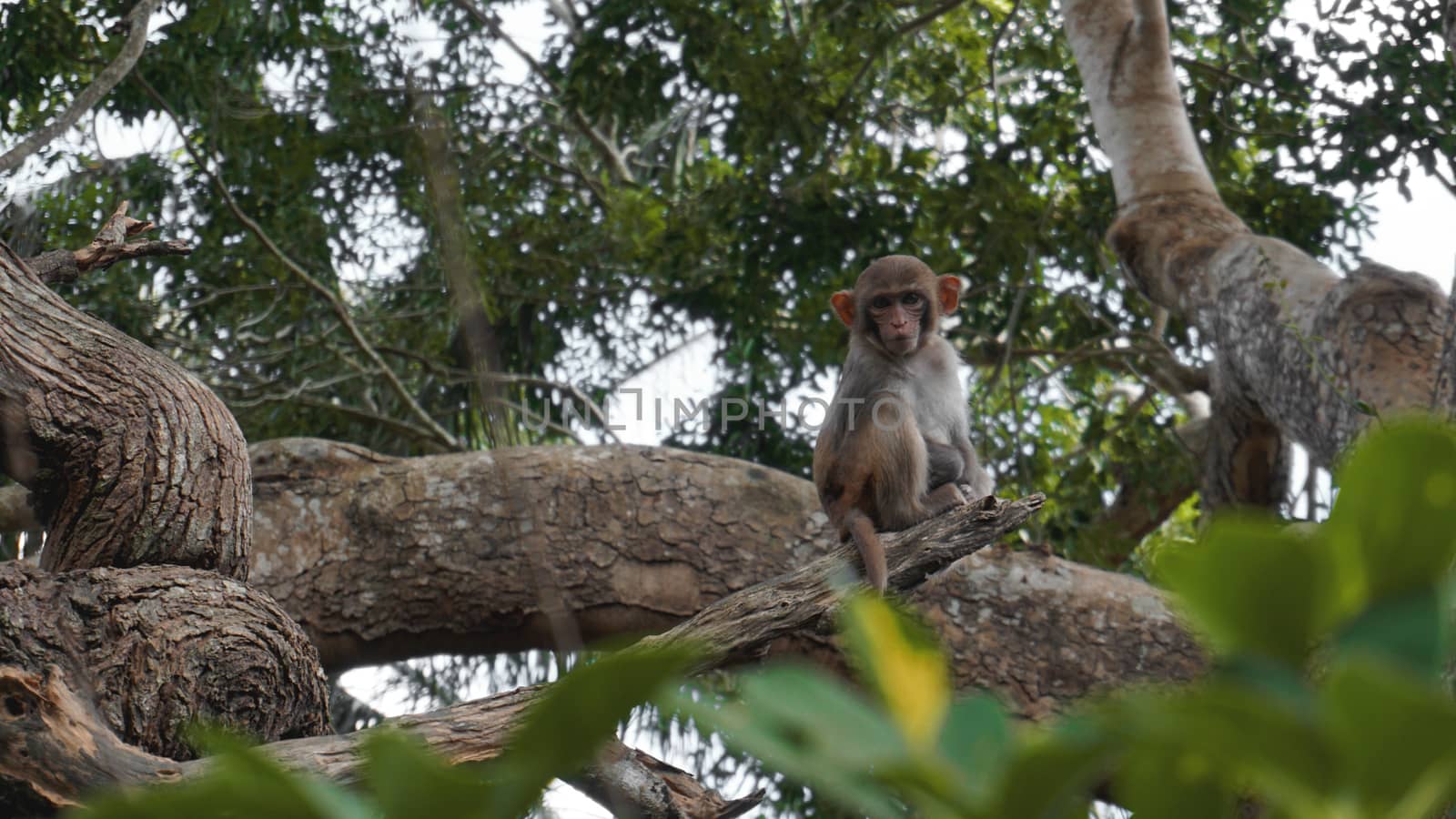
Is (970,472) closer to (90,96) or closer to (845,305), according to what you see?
(845,305)

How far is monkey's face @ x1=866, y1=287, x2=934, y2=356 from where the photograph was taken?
18.6 ft

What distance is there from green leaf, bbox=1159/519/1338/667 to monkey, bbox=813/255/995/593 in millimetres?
4834

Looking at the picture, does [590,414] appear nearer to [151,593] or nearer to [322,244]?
[322,244]

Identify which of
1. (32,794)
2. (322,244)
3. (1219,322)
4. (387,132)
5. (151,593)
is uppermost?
(387,132)

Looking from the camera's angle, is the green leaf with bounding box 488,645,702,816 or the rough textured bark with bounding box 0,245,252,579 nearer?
the green leaf with bounding box 488,645,702,816

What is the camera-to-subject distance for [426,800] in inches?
19.3

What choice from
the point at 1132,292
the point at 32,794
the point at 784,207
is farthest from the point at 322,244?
the point at 32,794

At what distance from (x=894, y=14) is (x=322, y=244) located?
4.44 metres

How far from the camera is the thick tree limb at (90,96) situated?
5.32m

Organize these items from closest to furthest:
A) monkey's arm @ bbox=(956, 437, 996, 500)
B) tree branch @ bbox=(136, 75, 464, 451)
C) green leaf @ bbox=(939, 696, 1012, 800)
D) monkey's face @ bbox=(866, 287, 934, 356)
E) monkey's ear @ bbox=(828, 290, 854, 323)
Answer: green leaf @ bbox=(939, 696, 1012, 800) → monkey's face @ bbox=(866, 287, 934, 356) → monkey's arm @ bbox=(956, 437, 996, 500) → monkey's ear @ bbox=(828, 290, 854, 323) → tree branch @ bbox=(136, 75, 464, 451)

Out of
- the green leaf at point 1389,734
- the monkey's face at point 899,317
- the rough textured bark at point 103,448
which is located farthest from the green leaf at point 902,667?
the monkey's face at point 899,317

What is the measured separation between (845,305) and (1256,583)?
18.4 ft

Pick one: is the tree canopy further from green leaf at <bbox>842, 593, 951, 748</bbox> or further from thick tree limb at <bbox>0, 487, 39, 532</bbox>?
green leaf at <bbox>842, 593, 951, 748</bbox>

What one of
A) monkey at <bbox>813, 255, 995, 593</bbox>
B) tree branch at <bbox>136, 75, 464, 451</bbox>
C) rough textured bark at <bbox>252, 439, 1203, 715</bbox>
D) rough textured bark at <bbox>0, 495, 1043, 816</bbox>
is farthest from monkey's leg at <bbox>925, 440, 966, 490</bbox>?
tree branch at <bbox>136, 75, 464, 451</bbox>
